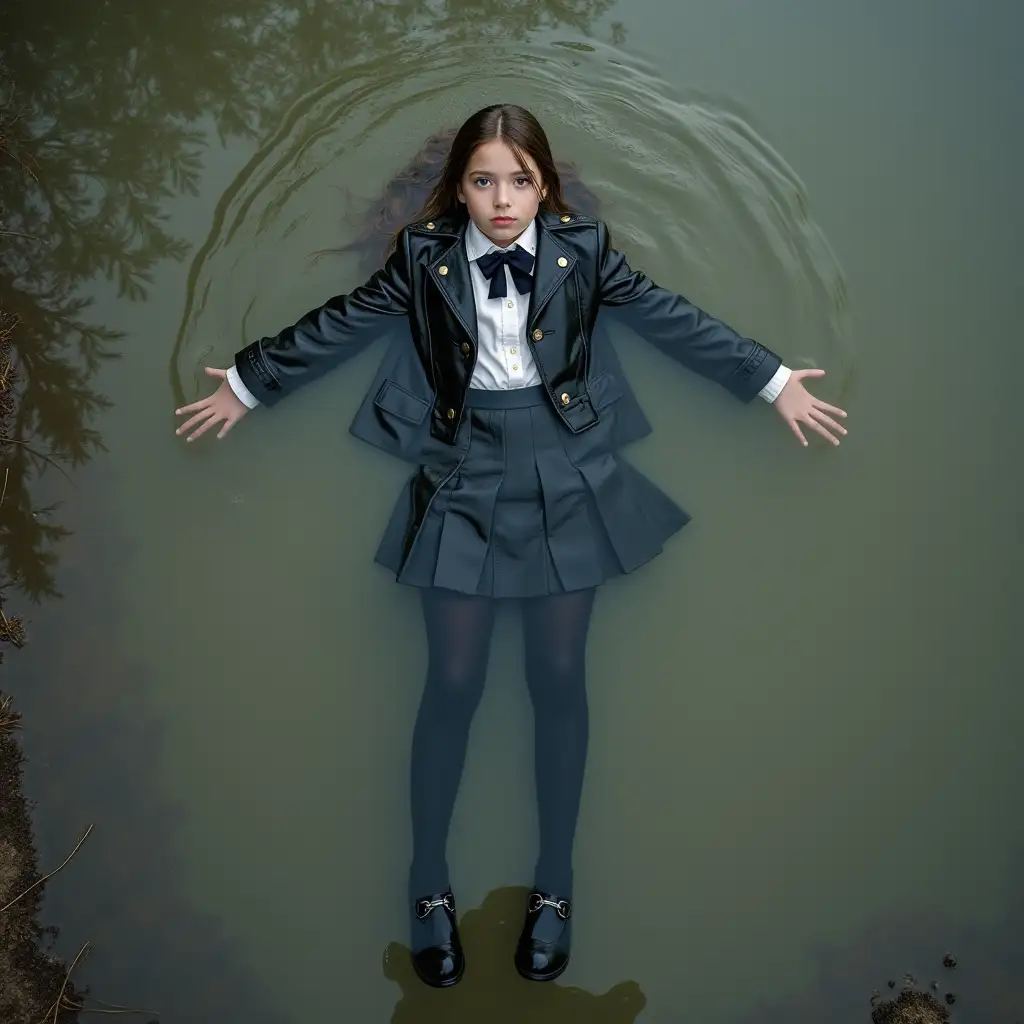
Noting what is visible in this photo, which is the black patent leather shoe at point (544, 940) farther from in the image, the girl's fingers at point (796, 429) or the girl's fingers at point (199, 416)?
→ the girl's fingers at point (199, 416)

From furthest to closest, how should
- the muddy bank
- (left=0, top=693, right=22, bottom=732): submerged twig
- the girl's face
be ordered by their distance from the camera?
A: (left=0, top=693, right=22, bottom=732): submerged twig, the muddy bank, the girl's face

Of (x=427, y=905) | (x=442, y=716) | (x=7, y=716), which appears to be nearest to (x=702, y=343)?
(x=442, y=716)

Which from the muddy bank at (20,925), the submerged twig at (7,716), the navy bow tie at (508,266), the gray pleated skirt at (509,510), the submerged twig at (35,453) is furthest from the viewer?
the submerged twig at (35,453)

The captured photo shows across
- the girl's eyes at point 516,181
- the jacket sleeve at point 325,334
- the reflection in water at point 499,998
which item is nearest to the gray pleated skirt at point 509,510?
the jacket sleeve at point 325,334

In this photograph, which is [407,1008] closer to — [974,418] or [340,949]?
[340,949]

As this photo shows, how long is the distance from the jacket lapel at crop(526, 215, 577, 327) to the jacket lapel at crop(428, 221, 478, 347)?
5.5 inches

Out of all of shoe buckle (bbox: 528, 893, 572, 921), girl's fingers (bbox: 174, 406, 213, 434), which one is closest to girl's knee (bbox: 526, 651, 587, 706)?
shoe buckle (bbox: 528, 893, 572, 921)

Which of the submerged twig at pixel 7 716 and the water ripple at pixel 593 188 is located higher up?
the water ripple at pixel 593 188

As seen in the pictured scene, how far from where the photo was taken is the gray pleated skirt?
2.79m

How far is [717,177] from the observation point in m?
3.16

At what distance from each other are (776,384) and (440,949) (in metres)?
1.64

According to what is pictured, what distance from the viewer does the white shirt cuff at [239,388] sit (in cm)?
291

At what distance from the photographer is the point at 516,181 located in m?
2.57

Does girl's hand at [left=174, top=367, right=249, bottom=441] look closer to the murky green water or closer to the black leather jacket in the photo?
the black leather jacket
